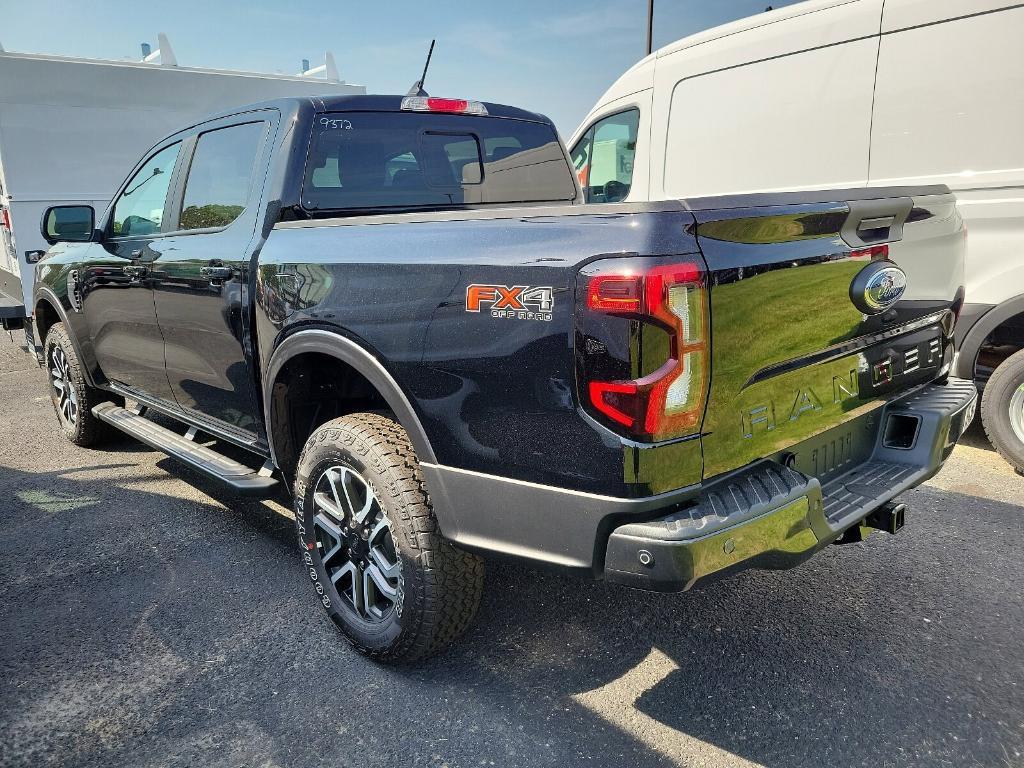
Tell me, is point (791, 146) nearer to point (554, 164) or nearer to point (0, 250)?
point (554, 164)

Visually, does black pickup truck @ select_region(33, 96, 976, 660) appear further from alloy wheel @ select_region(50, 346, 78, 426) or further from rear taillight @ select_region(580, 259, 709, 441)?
alloy wheel @ select_region(50, 346, 78, 426)

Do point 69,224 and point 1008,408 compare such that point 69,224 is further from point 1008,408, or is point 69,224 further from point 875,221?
point 1008,408

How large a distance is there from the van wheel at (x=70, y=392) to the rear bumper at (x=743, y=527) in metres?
4.06

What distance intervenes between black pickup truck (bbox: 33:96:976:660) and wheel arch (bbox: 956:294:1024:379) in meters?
1.54

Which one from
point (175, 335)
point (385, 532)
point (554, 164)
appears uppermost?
point (554, 164)

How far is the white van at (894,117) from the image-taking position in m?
4.00

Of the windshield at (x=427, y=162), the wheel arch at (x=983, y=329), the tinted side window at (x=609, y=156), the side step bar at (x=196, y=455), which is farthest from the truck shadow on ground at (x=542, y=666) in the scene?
the tinted side window at (x=609, y=156)

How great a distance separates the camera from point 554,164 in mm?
4102

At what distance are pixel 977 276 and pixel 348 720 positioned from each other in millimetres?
3983

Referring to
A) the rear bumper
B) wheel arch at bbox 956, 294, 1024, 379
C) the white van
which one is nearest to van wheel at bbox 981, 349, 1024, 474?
the white van

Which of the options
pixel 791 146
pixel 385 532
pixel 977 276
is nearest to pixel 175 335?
pixel 385 532

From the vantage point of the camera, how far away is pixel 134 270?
3.75 metres

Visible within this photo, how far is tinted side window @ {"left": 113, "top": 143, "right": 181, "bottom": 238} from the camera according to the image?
3854mm

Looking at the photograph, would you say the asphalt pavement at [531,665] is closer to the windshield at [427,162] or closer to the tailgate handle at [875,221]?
the tailgate handle at [875,221]
